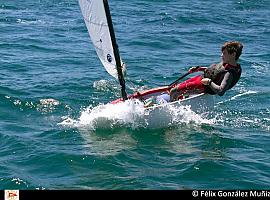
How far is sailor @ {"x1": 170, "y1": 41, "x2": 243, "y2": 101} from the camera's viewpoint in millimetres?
10461

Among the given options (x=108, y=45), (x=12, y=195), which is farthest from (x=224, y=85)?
(x=12, y=195)

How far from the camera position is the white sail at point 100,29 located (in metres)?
10.8

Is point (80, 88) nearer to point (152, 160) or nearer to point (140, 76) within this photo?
point (140, 76)

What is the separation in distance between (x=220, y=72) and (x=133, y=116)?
179 centimetres

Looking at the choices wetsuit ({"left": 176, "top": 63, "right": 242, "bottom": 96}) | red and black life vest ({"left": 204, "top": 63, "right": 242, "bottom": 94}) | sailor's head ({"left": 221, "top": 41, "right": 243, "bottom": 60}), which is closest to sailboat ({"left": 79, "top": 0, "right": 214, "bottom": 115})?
wetsuit ({"left": 176, "top": 63, "right": 242, "bottom": 96})

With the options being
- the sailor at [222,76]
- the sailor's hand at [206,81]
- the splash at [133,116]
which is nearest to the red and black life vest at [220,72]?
the sailor at [222,76]

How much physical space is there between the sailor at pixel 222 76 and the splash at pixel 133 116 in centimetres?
47

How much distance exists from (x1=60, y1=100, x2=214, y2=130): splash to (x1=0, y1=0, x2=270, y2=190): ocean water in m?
0.02

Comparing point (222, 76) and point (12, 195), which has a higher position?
point (222, 76)

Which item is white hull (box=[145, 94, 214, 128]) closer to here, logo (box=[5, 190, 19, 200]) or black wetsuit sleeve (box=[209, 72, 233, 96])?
black wetsuit sleeve (box=[209, 72, 233, 96])

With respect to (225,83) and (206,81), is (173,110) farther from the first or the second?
(225,83)

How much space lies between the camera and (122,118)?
1094cm

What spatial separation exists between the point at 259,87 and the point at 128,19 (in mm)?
10285

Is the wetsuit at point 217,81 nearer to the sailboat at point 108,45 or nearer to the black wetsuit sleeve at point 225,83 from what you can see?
the black wetsuit sleeve at point 225,83
